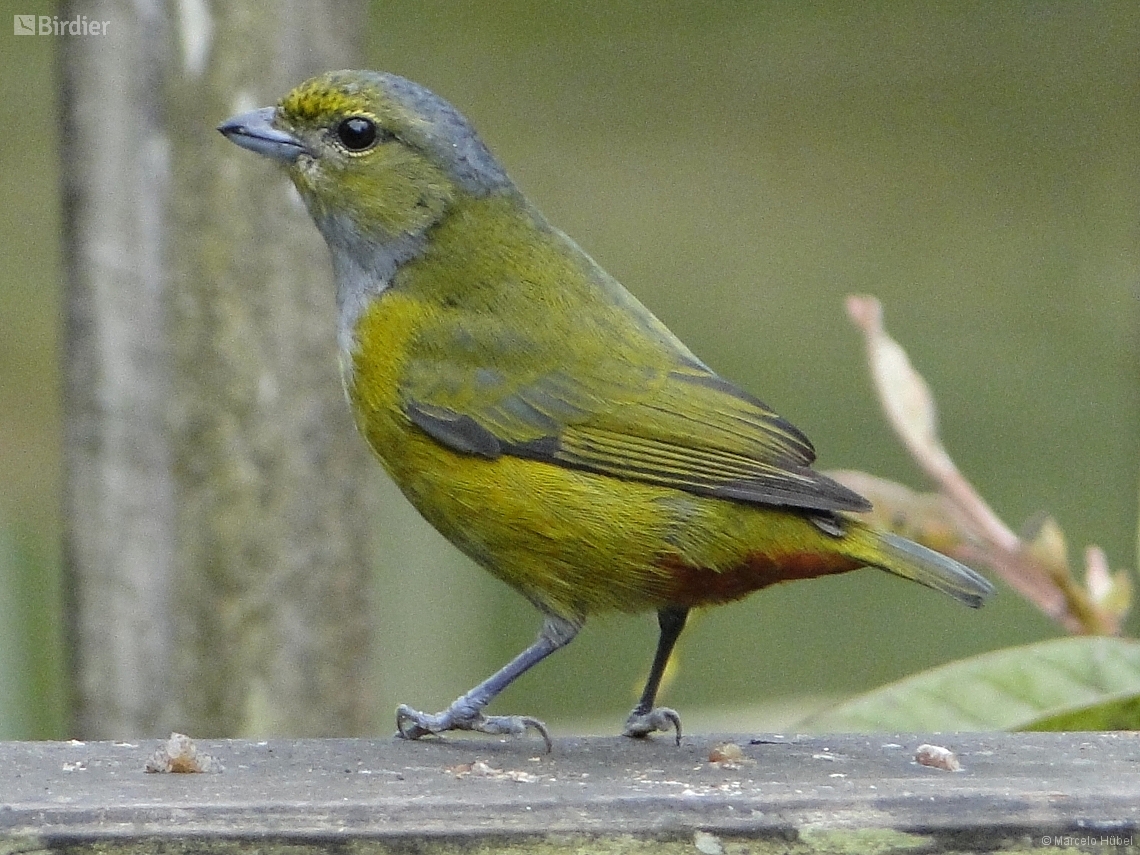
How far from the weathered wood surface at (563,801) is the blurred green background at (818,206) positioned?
112 inches

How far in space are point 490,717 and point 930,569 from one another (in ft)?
2.65

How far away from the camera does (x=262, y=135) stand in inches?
126

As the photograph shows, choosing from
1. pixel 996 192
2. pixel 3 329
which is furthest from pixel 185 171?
pixel 996 192

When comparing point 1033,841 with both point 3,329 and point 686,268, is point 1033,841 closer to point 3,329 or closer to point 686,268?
point 686,268

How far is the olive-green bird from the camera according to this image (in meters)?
2.88

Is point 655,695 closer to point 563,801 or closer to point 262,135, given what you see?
point 563,801

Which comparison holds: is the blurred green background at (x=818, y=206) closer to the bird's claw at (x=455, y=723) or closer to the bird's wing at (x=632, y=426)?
the bird's wing at (x=632, y=426)

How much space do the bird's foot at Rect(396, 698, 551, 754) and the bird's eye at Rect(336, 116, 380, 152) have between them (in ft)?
3.64

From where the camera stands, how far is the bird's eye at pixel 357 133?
329 centimetres

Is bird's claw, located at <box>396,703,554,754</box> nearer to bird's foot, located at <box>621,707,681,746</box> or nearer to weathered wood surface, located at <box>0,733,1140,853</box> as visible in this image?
bird's foot, located at <box>621,707,681,746</box>

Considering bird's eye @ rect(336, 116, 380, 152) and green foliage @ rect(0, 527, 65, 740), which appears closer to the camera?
bird's eye @ rect(336, 116, 380, 152)

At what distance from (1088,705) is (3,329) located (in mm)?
3727

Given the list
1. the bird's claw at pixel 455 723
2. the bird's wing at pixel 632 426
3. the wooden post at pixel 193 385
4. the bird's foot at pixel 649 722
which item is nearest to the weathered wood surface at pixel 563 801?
the bird's claw at pixel 455 723

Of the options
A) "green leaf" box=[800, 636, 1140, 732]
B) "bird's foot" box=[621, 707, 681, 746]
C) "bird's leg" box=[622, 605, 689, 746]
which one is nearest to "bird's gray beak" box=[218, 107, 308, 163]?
"bird's leg" box=[622, 605, 689, 746]
